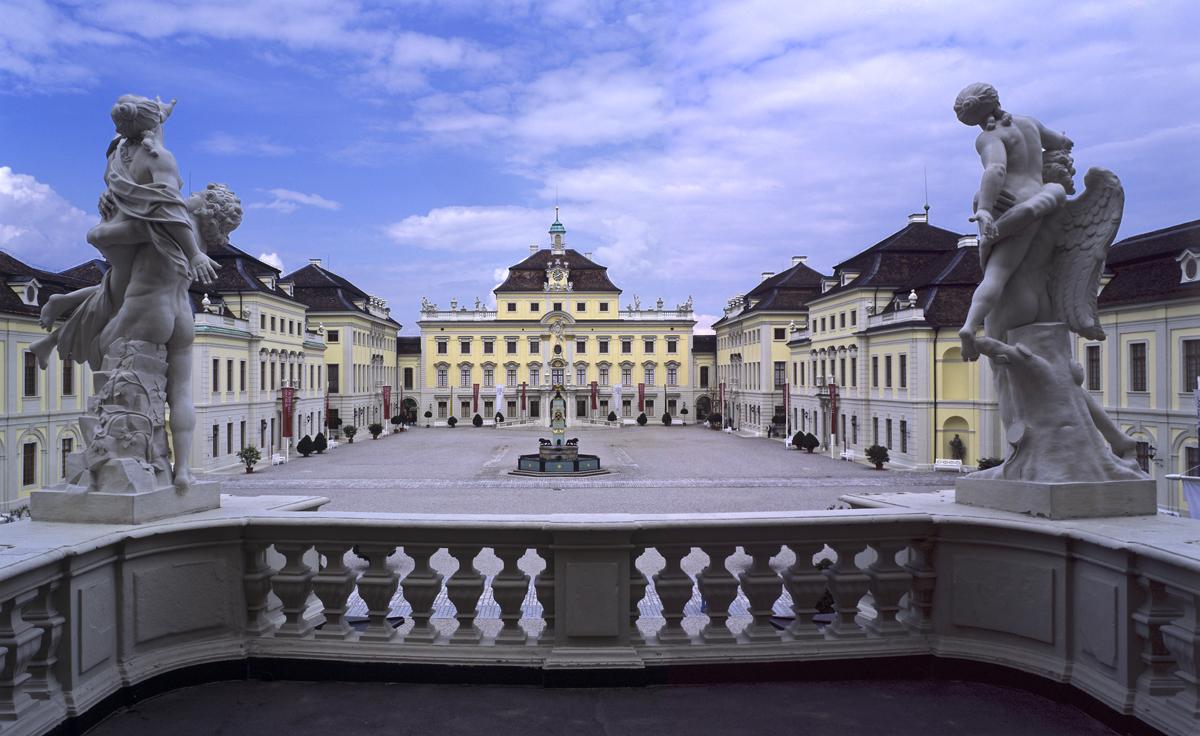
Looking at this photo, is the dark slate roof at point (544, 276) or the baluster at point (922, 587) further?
the dark slate roof at point (544, 276)

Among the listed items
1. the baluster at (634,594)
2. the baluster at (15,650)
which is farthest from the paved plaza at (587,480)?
the baluster at (15,650)

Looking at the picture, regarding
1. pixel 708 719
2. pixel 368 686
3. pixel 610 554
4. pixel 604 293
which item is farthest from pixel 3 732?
pixel 604 293

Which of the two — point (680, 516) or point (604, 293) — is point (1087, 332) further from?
point (604, 293)

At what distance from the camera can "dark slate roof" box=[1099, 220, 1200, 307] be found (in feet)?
70.3

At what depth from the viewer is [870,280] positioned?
124ft

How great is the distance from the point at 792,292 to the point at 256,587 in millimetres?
56825

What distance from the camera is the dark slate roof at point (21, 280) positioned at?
23047 millimetres

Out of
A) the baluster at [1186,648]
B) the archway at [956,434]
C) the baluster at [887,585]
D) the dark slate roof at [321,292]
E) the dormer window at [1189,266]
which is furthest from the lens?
the dark slate roof at [321,292]

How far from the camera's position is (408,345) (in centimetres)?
7700

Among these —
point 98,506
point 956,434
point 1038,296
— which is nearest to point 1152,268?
point 956,434

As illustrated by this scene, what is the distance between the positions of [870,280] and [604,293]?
3684cm

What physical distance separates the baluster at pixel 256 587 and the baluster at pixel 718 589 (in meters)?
2.26

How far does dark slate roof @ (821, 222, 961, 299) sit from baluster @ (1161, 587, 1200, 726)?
3598 centimetres

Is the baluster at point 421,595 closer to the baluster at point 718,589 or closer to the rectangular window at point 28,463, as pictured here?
the baluster at point 718,589
